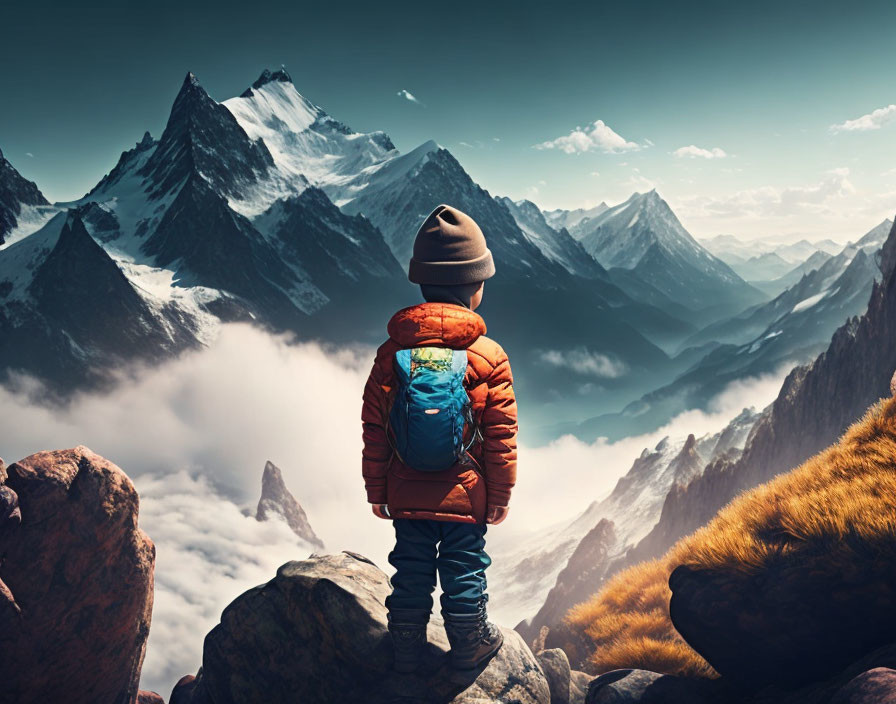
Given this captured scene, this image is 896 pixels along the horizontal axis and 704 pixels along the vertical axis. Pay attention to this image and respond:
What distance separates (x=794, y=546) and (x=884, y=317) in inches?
1646

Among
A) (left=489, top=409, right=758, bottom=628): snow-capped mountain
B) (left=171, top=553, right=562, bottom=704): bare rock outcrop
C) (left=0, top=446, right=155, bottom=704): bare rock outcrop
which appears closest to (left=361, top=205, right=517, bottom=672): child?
(left=171, top=553, right=562, bottom=704): bare rock outcrop

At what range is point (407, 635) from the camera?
5723 millimetres

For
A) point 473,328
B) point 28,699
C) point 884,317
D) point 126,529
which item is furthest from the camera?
point 884,317

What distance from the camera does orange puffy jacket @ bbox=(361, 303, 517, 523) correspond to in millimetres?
5230

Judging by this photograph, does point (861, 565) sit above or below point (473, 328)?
below

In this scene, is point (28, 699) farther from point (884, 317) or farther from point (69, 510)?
point (884, 317)

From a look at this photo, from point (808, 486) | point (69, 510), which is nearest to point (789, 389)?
point (808, 486)

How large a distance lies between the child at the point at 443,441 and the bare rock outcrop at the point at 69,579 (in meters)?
7.72

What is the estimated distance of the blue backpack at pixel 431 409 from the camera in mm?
4984

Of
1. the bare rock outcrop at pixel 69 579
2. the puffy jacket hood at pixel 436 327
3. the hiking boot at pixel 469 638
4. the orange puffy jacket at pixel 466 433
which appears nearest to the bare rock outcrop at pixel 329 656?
Answer: the hiking boot at pixel 469 638

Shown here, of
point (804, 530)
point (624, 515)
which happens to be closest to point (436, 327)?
point (804, 530)

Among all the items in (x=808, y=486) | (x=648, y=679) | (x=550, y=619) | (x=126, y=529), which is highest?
(x=126, y=529)

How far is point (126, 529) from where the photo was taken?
10.7m

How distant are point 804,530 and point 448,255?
454 centimetres
